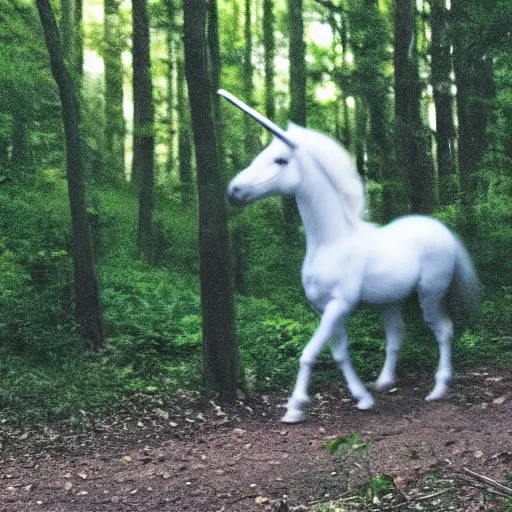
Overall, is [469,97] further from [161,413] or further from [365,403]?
[161,413]

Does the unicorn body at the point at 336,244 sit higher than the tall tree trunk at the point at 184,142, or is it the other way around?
the tall tree trunk at the point at 184,142

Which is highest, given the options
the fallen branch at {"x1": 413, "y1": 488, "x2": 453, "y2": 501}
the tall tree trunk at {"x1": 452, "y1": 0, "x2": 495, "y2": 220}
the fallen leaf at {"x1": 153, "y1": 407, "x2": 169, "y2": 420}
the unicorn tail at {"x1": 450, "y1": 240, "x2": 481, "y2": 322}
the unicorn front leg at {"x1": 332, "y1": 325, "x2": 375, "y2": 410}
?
the tall tree trunk at {"x1": 452, "y1": 0, "x2": 495, "y2": 220}

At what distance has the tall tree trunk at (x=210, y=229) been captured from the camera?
6336 mm

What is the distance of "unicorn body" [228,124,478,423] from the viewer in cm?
538

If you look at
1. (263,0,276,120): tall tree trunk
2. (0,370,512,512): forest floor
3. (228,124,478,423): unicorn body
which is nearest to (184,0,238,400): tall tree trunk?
(0,370,512,512): forest floor

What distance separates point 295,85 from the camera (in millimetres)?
12148

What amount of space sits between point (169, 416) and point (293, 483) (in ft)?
7.17

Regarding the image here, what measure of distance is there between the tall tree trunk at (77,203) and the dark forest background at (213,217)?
2cm

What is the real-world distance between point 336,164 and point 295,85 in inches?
278

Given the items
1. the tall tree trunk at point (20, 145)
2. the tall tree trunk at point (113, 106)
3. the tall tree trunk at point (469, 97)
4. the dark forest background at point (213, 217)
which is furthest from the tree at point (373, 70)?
the tall tree trunk at point (113, 106)

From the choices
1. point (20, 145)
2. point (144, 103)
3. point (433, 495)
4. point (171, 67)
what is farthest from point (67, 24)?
point (433, 495)

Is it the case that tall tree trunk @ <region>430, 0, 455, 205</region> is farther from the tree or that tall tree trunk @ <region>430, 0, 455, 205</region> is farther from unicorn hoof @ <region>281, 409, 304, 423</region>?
unicorn hoof @ <region>281, 409, 304, 423</region>

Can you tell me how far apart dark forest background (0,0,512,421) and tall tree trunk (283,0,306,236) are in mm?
38

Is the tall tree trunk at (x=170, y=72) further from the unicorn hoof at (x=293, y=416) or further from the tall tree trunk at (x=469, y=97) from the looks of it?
the unicorn hoof at (x=293, y=416)
